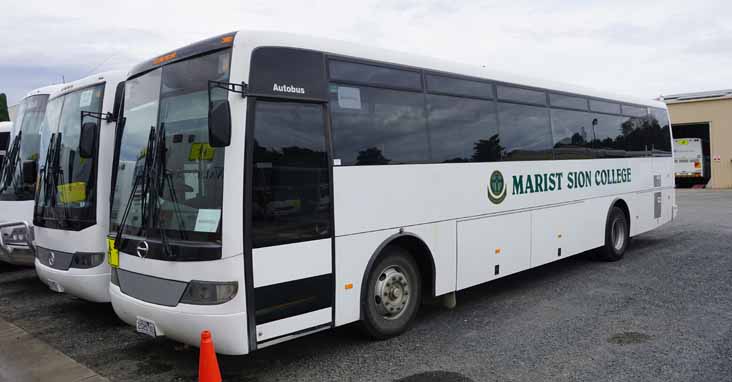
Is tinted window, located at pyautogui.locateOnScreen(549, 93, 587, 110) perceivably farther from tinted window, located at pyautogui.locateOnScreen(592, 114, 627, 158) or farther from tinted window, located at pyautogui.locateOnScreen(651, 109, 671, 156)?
tinted window, located at pyautogui.locateOnScreen(651, 109, 671, 156)

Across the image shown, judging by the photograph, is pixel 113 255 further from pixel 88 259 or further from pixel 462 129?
pixel 462 129

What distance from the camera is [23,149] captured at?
8930 millimetres

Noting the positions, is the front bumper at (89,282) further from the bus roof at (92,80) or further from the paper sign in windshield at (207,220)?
the paper sign in windshield at (207,220)

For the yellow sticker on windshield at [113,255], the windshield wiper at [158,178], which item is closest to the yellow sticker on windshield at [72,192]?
the yellow sticker on windshield at [113,255]

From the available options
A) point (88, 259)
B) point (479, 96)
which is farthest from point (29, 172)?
point (479, 96)

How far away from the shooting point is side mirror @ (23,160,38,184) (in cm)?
902

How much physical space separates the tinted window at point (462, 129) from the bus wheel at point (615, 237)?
3940 millimetres

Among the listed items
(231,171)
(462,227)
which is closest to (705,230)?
(462,227)

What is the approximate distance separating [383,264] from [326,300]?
90cm

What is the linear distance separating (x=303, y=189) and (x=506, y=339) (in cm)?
273

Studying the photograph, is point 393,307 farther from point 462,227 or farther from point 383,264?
point 462,227

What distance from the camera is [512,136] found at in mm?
7629

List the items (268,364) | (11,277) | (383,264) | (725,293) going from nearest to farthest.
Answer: (268,364), (383,264), (725,293), (11,277)

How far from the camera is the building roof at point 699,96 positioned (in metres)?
30.4
